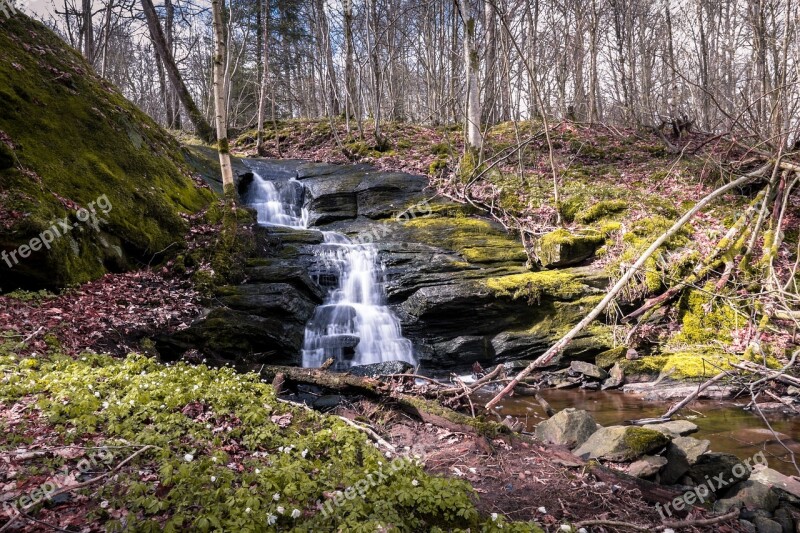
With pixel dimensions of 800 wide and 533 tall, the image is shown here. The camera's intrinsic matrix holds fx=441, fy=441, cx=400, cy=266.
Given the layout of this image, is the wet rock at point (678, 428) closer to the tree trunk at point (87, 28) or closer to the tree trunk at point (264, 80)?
the tree trunk at point (264, 80)

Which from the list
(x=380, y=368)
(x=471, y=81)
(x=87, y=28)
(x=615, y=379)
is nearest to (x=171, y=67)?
(x=87, y=28)

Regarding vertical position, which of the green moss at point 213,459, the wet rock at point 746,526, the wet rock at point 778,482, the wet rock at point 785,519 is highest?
the green moss at point 213,459

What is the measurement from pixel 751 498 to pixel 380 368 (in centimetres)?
604

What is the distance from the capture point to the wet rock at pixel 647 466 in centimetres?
472

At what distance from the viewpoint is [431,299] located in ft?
34.2

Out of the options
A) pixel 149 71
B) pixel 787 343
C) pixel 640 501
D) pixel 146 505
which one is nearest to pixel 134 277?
pixel 146 505

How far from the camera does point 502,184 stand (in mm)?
14695

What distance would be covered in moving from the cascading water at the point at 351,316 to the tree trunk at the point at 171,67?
9.59 meters

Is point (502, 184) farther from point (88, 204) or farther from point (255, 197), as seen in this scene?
point (88, 204)

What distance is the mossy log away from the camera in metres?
5.18

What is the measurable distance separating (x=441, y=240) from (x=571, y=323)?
165 inches

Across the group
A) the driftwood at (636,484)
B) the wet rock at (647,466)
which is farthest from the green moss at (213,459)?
the wet rock at (647,466)

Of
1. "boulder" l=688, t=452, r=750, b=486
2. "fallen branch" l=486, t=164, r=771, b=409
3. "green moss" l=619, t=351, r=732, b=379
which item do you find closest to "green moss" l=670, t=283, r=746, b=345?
"green moss" l=619, t=351, r=732, b=379

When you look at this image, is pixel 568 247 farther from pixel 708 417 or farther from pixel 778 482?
pixel 778 482
